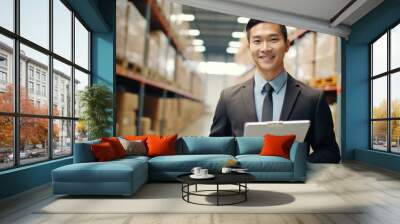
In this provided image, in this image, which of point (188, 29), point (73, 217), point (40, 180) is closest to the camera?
point (73, 217)

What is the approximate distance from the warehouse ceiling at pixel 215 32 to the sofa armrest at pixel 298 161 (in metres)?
3.89

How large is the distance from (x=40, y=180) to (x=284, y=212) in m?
2.96

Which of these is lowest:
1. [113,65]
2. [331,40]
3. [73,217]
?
[73,217]

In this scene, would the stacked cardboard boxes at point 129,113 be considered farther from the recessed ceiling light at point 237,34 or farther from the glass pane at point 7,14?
the recessed ceiling light at point 237,34

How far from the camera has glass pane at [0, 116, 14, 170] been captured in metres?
3.85

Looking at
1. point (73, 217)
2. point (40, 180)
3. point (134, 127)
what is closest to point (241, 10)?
point (134, 127)

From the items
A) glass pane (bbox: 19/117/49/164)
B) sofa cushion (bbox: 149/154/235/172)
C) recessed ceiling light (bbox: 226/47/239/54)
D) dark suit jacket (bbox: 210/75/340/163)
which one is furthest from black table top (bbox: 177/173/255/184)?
recessed ceiling light (bbox: 226/47/239/54)

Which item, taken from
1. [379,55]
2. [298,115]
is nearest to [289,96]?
[298,115]

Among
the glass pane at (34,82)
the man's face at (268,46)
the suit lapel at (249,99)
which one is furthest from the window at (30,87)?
the man's face at (268,46)

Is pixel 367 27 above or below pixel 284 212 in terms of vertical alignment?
above

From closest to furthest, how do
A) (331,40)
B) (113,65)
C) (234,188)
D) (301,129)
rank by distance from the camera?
(234,188)
(301,129)
(113,65)
(331,40)

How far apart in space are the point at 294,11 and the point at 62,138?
4.40m

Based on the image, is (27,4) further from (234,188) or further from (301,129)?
(301,129)

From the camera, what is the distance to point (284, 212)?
3207mm
